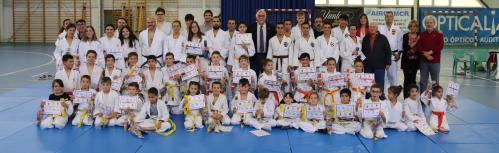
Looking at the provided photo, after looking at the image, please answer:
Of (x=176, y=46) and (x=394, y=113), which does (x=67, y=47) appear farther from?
(x=394, y=113)

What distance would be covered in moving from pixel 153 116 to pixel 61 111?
4.00 feet

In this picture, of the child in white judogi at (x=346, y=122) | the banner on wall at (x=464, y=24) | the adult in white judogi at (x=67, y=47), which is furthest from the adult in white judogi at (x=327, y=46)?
the banner on wall at (x=464, y=24)

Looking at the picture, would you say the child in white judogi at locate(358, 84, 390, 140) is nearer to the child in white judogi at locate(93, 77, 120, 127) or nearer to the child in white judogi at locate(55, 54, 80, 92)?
the child in white judogi at locate(93, 77, 120, 127)

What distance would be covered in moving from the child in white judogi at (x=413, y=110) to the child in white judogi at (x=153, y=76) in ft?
11.9

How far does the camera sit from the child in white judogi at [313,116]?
6.21 m

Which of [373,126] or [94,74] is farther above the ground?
[94,74]

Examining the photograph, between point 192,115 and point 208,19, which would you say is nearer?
point 192,115

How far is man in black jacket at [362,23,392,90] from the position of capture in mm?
7410

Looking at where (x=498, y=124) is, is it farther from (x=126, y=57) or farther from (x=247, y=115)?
(x=126, y=57)

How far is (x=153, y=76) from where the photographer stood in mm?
7371

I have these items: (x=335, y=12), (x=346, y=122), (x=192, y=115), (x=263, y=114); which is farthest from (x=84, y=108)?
(x=335, y=12)

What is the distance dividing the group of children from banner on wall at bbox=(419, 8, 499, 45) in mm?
17894

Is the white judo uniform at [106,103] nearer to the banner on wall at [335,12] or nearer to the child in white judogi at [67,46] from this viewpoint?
the child in white judogi at [67,46]

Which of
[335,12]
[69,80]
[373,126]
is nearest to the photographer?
[373,126]
